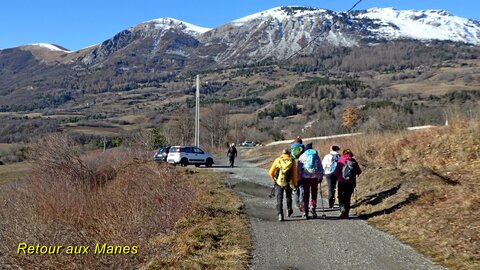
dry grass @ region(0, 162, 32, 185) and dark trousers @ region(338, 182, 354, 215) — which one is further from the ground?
dark trousers @ region(338, 182, 354, 215)

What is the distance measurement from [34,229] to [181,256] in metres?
5.93

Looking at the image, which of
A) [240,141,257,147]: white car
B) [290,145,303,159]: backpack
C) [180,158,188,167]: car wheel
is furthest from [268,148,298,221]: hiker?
[240,141,257,147]: white car

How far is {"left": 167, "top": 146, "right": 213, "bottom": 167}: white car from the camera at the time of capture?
35562 millimetres

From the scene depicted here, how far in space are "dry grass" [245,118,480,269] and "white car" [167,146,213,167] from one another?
16871mm

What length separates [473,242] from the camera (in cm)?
827

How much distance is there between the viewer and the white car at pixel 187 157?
3556cm

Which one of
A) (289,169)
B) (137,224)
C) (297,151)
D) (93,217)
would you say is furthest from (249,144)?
(137,224)

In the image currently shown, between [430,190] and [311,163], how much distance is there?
115 inches

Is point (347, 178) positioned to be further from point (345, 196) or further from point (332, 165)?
point (332, 165)

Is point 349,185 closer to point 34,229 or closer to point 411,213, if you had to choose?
point 411,213

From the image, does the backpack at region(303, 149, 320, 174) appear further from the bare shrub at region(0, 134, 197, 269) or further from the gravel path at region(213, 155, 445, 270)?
the bare shrub at region(0, 134, 197, 269)

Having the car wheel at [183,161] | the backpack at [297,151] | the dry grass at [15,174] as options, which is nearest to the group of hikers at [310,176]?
the backpack at [297,151]

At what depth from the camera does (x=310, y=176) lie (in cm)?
1219

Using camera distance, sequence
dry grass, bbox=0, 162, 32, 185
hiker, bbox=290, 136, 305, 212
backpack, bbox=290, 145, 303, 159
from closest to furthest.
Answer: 1. hiker, bbox=290, 136, 305, 212
2. backpack, bbox=290, 145, 303, 159
3. dry grass, bbox=0, 162, 32, 185
